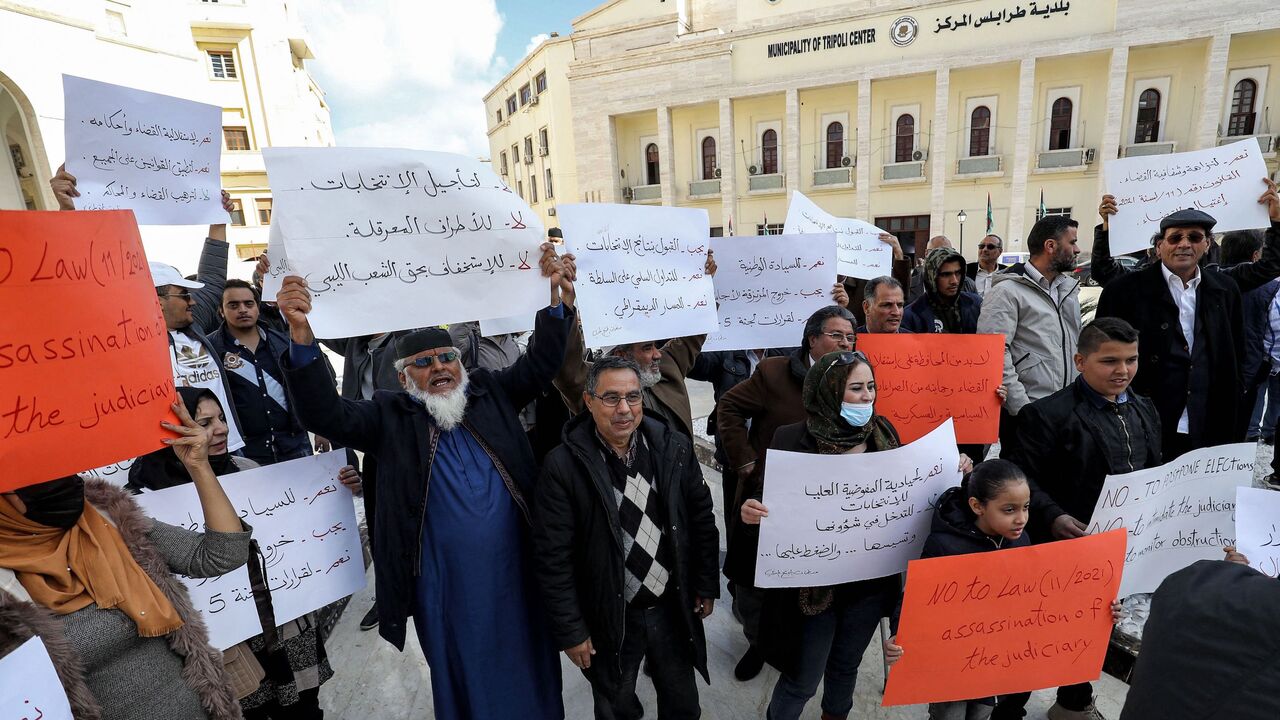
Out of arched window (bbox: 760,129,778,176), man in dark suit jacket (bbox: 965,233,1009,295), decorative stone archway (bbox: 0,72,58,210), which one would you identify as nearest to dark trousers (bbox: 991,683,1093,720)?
man in dark suit jacket (bbox: 965,233,1009,295)

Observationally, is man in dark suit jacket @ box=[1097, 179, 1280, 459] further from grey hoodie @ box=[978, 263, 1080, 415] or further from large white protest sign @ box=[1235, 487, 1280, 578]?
large white protest sign @ box=[1235, 487, 1280, 578]

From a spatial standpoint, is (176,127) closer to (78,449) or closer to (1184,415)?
(78,449)

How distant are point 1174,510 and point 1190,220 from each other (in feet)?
5.95

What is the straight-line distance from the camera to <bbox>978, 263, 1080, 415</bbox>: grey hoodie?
132 inches

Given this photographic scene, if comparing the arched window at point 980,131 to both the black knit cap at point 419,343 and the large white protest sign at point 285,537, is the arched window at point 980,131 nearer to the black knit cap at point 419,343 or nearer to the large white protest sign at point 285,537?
the black knit cap at point 419,343

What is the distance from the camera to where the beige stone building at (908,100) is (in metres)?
22.4

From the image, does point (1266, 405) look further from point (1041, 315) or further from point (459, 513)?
point (459, 513)

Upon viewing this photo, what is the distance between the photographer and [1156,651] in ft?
3.25

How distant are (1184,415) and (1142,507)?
1.72 meters

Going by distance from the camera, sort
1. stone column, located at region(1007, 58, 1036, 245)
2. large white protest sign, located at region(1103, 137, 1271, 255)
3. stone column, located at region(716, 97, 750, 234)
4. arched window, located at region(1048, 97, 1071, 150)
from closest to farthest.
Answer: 1. large white protest sign, located at region(1103, 137, 1271, 255)
2. stone column, located at region(1007, 58, 1036, 245)
3. arched window, located at region(1048, 97, 1071, 150)
4. stone column, located at region(716, 97, 750, 234)

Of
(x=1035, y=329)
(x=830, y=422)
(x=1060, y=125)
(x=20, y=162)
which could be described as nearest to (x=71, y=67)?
(x=20, y=162)

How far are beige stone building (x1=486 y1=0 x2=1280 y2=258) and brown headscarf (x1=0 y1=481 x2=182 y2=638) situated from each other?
2814 cm

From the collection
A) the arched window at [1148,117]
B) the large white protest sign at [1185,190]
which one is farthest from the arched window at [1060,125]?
the large white protest sign at [1185,190]

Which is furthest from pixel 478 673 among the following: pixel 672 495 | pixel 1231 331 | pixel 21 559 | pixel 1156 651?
pixel 1231 331
